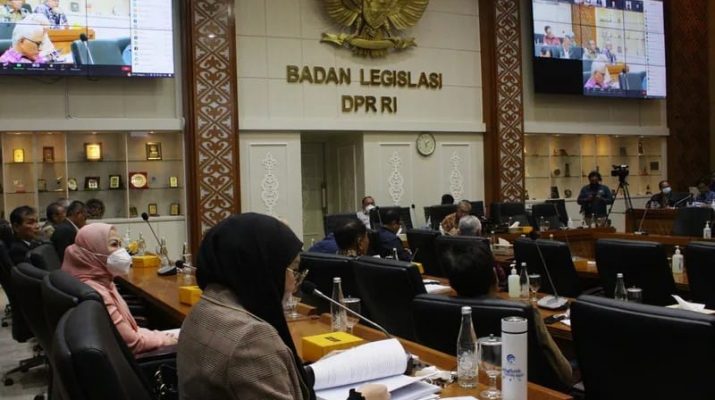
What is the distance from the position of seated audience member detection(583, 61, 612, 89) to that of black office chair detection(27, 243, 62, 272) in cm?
1045

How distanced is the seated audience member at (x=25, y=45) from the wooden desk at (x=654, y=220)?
341 inches

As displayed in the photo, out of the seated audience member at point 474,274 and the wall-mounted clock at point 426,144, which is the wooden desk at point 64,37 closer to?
the wall-mounted clock at point 426,144

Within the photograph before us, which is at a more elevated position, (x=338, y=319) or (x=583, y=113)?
(x=583, y=113)

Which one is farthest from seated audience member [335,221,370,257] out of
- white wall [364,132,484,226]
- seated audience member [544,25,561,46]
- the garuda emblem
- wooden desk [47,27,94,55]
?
seated audience member [544,25,561,46]

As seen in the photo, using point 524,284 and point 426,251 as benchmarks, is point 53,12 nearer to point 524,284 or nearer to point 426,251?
point 426,251

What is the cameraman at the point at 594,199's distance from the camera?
11.0m

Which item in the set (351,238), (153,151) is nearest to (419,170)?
(153,151)

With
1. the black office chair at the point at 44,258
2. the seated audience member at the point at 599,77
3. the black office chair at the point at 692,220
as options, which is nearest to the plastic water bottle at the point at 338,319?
the black office chair at the point at 44,258

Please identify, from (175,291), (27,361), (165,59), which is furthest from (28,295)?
(165,59)

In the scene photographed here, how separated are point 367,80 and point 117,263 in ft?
26.8

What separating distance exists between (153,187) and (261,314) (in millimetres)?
8762

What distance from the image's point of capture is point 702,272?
399 centimetres

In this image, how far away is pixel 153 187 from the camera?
9.97m

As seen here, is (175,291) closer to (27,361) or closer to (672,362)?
(27,361)
